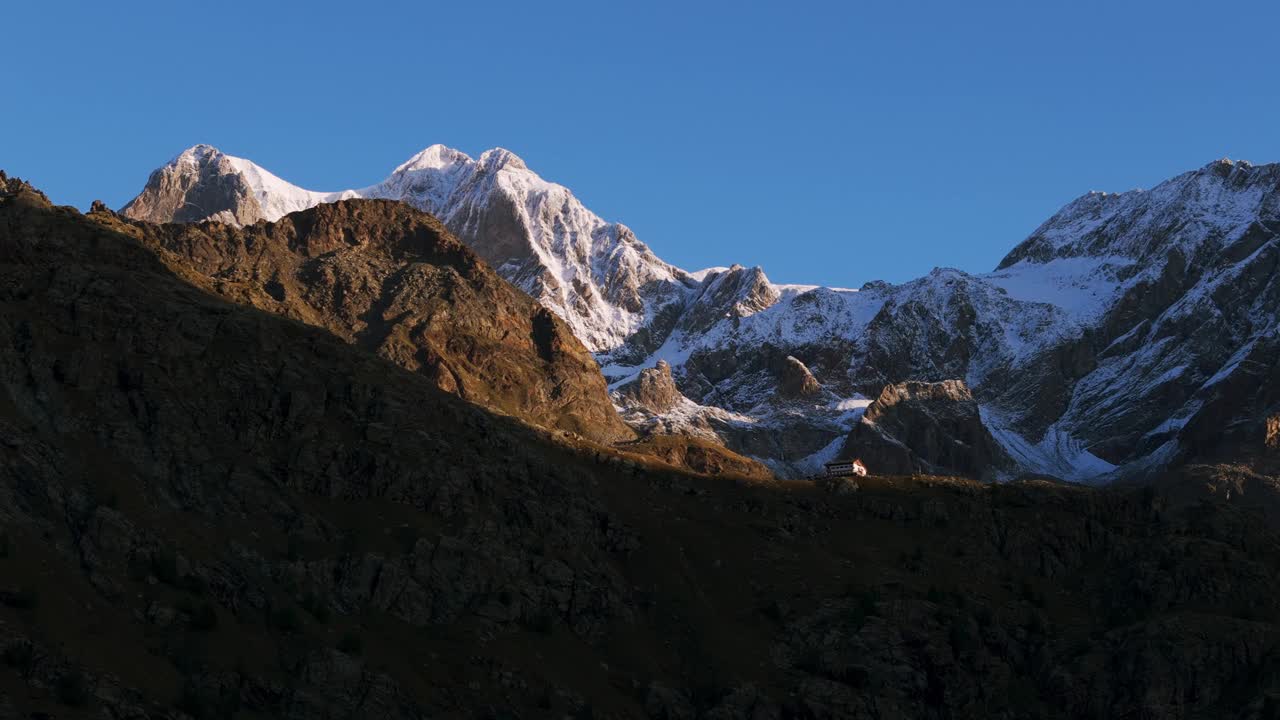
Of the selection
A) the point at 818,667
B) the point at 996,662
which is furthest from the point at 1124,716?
Result: the point at 818,667

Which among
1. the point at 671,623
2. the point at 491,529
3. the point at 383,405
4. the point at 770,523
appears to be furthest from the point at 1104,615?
the point at 383,405

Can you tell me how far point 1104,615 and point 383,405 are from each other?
60496mm

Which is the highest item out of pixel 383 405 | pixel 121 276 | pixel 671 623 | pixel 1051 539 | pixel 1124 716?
pixel 121 276

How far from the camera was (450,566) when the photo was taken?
117 m

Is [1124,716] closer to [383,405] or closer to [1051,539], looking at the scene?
[1051,539]

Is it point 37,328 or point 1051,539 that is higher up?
point 37,328

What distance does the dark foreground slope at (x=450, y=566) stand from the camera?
9781cm

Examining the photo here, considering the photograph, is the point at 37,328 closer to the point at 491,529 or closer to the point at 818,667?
the point at 491,529

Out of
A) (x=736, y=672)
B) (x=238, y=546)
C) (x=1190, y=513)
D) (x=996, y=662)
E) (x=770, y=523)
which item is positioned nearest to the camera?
(x=238, y=546)

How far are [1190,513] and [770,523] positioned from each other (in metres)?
40.3

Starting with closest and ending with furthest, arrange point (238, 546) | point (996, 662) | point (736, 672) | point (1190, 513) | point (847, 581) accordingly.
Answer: point (238, 546) → point (736, 672) → point (996, 662) → point (847, 581) → point (1190, 513)

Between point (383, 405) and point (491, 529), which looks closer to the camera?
point (491, 529)

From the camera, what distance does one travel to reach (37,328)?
120 meters

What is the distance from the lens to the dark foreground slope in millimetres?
97812
